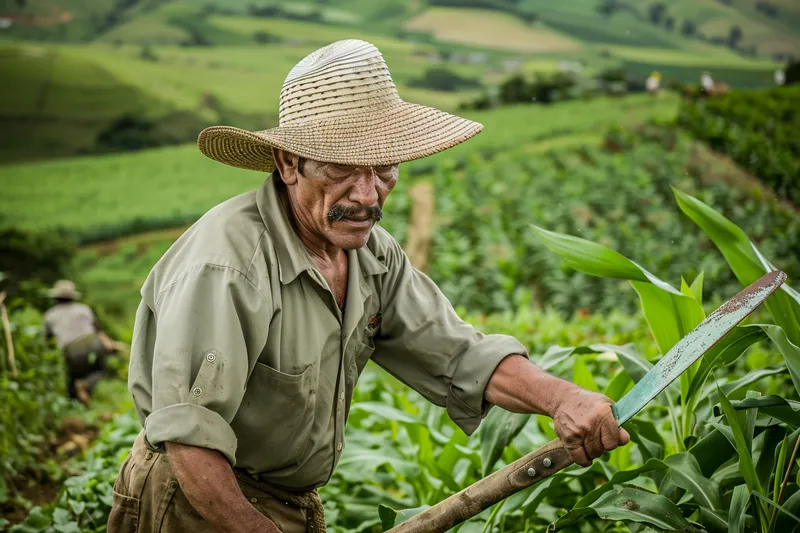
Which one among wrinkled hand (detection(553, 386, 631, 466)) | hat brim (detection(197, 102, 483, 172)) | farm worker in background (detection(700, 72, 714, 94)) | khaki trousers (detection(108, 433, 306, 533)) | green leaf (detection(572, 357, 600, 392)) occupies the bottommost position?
farm worker in background (detection(700, 72, 714, 94))

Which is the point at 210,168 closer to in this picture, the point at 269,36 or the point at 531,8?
the point at 269,36

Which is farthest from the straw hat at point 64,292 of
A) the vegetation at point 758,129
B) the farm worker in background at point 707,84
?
the farm worker in background at point 707,84

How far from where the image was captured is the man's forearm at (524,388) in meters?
2.00

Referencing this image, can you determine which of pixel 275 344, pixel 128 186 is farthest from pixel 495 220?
pixel 275 344

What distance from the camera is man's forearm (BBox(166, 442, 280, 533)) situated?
175 centimetres

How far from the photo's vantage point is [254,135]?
6.41ft

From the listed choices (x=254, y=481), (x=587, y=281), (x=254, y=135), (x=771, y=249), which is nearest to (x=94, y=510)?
(x=254, y=481)

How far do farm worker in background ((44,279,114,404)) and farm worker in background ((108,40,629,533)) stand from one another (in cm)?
414

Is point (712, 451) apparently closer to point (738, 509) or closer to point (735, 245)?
point (738, 509)

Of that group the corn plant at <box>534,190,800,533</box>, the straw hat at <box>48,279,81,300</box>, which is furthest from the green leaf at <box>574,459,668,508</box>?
the straw hat at <box>48,279,81,300</box>

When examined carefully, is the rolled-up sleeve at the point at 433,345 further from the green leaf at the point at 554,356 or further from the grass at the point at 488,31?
the grass at the point at 488,31

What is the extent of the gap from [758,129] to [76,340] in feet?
27.7

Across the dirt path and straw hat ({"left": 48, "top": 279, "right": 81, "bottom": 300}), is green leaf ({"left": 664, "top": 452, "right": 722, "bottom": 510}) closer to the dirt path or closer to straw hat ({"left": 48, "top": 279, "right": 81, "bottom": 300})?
straw hat ({"left": 48, "top": 279, "right": 81, "bottom": 300})

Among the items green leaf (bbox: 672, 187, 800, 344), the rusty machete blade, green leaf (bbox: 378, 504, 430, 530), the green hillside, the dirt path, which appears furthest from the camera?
the green hillside
